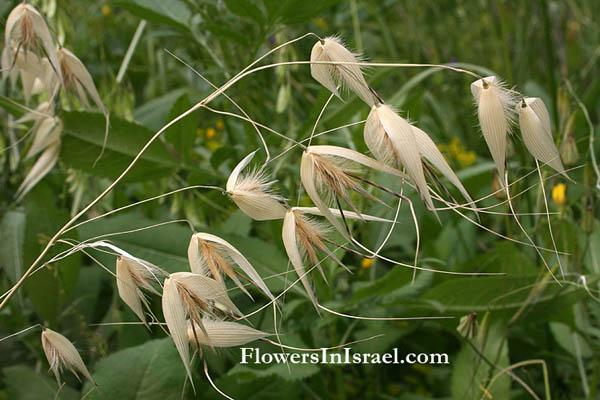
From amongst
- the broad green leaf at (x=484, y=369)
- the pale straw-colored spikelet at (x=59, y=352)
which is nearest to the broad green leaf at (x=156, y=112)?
the broad green leaf at (x=484, y=369)

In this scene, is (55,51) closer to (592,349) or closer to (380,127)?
(380,127)

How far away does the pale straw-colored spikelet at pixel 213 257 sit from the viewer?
21.0 inches

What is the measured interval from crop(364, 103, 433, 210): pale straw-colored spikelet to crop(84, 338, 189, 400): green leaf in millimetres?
329

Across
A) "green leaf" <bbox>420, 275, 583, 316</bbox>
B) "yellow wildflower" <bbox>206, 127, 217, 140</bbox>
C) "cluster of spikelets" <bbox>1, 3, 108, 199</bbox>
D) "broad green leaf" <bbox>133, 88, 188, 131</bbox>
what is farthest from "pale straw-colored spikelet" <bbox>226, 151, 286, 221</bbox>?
"yellow wildflower" <bbox>206, 127, 217, 140</bbox>

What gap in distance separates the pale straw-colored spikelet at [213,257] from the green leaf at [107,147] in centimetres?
39

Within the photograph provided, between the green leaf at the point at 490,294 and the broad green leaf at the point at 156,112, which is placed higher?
the broad green leaf at the point at 156,112

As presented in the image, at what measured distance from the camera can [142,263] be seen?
0.54m

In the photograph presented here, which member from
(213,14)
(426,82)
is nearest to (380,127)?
(213,14)

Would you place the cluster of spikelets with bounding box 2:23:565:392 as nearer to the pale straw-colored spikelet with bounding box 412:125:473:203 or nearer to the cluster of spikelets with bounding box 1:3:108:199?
the pale straw-colored spikelet with bounding box 412:125:473:203

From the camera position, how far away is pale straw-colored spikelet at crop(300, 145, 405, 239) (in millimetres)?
503

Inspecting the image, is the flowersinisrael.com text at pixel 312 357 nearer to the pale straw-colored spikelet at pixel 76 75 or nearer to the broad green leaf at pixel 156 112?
the pale straw-colored spikelet at pixel 76 75

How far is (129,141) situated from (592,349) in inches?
20.7

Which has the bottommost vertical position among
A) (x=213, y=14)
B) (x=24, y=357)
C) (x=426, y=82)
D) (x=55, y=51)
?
(x=24, y=357)

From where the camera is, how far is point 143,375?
75cm
